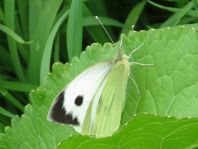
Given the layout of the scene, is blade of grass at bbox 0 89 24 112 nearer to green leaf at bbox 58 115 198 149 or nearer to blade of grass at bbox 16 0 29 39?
blade of grass at bbox 16 0 29 39

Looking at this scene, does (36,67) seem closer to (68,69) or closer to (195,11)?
(68,69)

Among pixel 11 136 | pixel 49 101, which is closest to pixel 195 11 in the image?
pixel 49 101

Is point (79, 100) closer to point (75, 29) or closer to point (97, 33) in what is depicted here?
point (75, 29)

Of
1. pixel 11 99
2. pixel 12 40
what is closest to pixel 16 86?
pixel 11 99

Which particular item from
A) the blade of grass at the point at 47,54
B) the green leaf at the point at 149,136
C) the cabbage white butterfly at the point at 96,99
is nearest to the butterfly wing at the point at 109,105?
the cabbage white butterfly at the point at 96,99

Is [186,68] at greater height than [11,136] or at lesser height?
greater

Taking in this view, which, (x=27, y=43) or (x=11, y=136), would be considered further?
(x=27, y=43)

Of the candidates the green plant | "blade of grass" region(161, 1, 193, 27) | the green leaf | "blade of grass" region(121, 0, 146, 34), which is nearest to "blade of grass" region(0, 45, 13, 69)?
the green plant
